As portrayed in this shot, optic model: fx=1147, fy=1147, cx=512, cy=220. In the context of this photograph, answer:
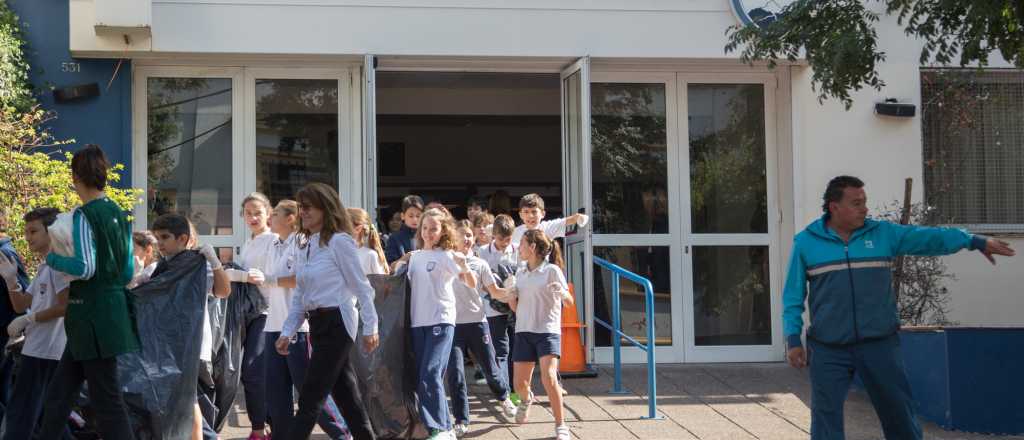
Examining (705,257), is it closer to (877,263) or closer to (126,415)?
(877,263)

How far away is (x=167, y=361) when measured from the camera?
22.1 feet

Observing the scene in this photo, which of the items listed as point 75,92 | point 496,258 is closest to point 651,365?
point 496,258

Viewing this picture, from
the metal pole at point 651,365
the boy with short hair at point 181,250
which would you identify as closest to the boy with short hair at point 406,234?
the metal pole at point 651,365

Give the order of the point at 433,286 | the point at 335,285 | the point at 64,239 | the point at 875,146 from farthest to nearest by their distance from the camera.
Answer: the point at 875,146, the point at 433,286, the point at 335,285, the point at 64,239

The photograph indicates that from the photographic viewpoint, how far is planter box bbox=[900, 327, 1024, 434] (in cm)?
818

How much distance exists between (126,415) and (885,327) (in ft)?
13.1

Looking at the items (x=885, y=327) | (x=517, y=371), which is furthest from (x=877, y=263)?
(x=517, y=371)

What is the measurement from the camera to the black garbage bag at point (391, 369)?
7.92 m

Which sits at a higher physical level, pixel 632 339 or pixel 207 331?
pixel 207 331

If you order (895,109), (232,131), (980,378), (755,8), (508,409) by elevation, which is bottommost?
(508,409)

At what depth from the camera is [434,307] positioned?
782cm

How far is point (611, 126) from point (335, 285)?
5.74 meters

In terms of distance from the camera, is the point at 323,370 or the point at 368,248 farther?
the point at 368,248

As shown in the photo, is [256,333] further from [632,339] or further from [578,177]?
[578,177]
